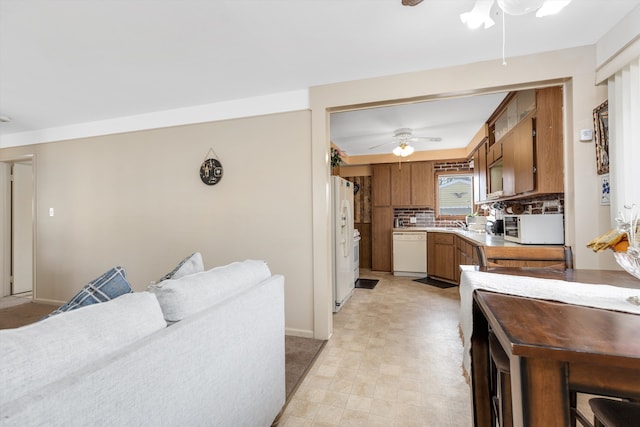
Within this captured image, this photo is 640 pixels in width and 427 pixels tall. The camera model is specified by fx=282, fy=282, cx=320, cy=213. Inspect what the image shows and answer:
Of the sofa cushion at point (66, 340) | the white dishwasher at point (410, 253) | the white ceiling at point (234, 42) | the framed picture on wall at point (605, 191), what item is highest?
the white ceiling at point (234, 42)

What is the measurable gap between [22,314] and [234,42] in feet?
13.4

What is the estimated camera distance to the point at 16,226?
429 cm

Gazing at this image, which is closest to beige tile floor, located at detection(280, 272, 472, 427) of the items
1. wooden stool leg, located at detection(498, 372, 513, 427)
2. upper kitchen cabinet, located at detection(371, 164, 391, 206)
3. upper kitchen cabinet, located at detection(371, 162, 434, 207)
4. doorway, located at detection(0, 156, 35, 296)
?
wooden stool leg, located at detection(498, 372, 513, 427)

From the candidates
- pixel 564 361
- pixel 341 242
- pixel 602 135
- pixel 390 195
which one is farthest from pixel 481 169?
pixel 564 361

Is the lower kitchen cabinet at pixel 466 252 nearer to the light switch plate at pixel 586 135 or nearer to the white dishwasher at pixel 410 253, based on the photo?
the white dishwasher at pixel 410 253

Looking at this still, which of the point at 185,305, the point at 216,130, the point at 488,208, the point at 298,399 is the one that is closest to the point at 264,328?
the point at 185,305

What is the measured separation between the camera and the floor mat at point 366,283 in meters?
4.55

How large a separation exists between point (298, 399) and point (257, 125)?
243 centimetres

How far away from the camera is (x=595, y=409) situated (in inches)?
33.5

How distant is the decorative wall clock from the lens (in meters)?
3.04

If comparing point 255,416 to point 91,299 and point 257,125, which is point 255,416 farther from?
point 257,125

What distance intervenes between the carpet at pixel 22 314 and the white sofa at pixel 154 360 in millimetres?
3063

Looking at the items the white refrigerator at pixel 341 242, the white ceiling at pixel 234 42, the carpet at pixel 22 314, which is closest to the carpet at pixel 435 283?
the white refrigerator at pixel 341 242

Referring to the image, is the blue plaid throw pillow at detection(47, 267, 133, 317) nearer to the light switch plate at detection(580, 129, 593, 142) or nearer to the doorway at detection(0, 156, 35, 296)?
the light switch plate at detection(580, 129, 593, 142)
